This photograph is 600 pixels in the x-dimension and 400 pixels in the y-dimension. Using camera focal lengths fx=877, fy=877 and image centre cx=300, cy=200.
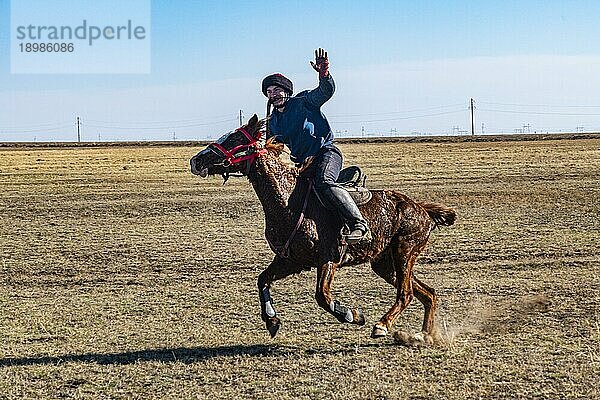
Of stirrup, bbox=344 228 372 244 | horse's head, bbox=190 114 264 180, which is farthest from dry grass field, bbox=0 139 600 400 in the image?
horse's head, bbox=190 114 264 180

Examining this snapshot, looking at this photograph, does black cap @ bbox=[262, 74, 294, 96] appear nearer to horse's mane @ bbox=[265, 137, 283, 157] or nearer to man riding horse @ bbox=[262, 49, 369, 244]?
man riding horse @ bbox=[262, 49, 369, 244]

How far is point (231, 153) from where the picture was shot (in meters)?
8.33

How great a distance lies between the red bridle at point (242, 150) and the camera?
8328 mm

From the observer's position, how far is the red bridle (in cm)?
833

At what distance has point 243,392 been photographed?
24.3 feet

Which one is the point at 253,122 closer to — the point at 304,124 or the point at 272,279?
the point at 304,124

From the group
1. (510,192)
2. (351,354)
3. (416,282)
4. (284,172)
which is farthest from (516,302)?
(510,192)

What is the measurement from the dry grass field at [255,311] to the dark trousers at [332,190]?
4.30ft

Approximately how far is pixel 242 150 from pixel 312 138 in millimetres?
766

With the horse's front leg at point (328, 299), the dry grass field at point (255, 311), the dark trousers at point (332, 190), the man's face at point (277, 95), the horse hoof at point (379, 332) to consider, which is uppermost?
the man's face at point (277, 95)

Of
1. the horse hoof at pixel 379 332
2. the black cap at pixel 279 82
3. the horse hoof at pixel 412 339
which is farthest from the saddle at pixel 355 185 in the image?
the horse hoof at pixel 412 339

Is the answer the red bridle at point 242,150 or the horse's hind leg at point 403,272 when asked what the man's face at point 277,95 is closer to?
the red bridle at point 242,150

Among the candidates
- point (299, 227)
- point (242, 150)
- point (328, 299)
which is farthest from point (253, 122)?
point (328, 299)

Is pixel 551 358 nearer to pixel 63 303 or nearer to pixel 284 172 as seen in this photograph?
pixel 284 172
